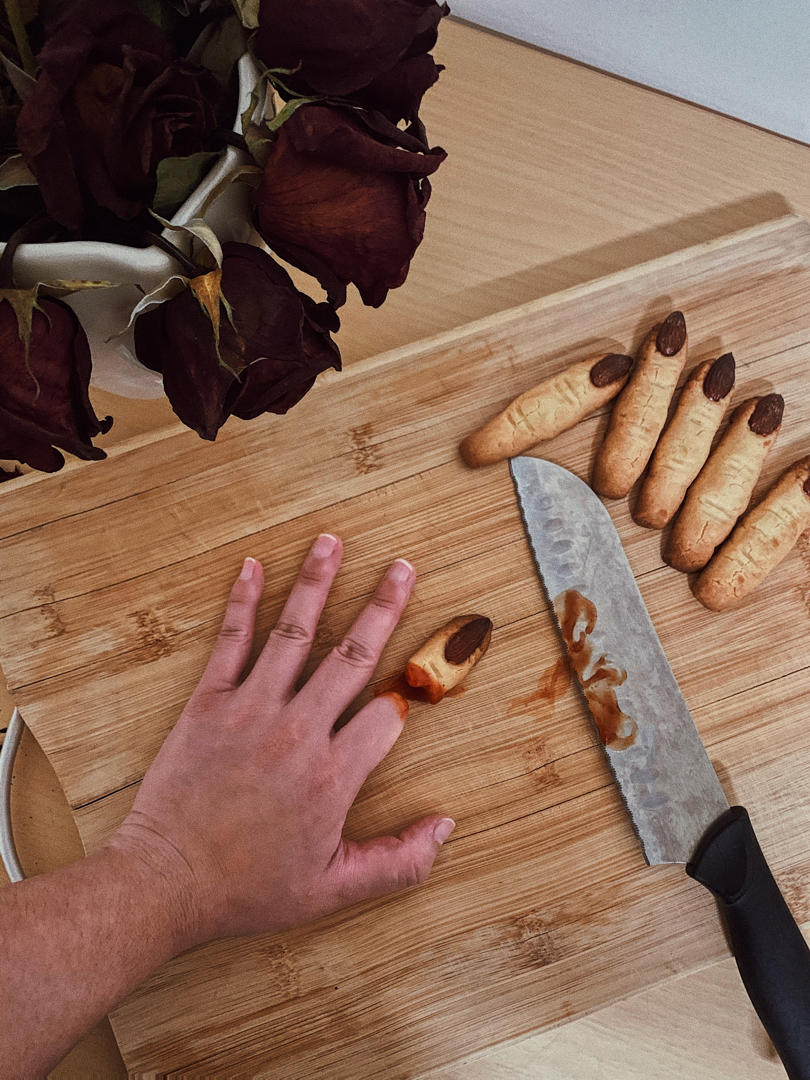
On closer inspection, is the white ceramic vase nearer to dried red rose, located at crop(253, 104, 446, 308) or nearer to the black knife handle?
dried red rose, located at crop(253, 104, 446, 308)

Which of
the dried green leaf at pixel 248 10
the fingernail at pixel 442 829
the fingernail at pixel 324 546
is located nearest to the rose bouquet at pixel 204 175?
the dried green leaf at pixel 248 10

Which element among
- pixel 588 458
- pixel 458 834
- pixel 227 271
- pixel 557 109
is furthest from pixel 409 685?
pixel 557 109

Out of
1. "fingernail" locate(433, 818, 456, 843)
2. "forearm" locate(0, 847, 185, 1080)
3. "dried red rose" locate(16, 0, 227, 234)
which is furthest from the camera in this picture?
"fingernail" locate(433, 818, 456, 843)

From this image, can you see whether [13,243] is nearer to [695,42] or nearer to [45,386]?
[45,386]

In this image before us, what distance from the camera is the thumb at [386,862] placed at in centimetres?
58

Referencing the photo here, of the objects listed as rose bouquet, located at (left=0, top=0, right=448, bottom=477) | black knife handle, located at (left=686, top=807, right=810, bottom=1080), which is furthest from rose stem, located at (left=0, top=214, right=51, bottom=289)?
black knife handle, located at (left=686, top=807, right=810, bottom=1080)

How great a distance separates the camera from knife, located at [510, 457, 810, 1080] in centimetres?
58

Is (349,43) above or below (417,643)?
above

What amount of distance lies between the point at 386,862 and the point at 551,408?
0.36 meters

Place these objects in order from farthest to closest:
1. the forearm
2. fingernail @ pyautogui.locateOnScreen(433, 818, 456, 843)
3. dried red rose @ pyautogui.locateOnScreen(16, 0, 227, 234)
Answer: fingernail @ pyautogui.locateOnScreen(433, 818, 456, 843) < the forearm < dried red rose @ pyautogui.locateOnScreen(16, 0, 227, 234)

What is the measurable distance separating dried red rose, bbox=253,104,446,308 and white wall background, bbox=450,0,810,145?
384mm

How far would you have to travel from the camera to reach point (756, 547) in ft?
2.00

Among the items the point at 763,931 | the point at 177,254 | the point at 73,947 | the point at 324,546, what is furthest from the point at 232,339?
the point at 763,931

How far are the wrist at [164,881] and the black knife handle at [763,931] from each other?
1.18 ft
